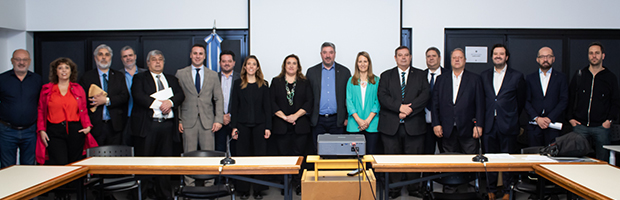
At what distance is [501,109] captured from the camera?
4.10 meters

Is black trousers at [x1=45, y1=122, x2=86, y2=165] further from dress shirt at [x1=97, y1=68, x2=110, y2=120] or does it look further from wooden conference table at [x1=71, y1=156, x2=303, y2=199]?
wooden conference table at [x1=71, y1=156, x2=303, y2=199]

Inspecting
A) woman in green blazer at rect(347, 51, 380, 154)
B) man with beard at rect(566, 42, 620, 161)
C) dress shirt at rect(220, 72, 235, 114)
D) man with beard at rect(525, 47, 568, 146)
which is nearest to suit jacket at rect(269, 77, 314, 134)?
woman in green blazer at rect(347, 51, 380, 154)

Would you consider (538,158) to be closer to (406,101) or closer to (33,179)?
(406,101)

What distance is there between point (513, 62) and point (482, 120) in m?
1.76

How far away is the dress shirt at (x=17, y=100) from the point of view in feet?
13.5

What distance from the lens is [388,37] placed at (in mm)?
5230

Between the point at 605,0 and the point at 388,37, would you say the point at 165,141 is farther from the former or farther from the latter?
the point at 605,0

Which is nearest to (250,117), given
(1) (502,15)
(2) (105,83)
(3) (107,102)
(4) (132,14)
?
(3) (107,102)

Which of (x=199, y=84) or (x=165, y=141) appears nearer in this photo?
(x=165, y=141)

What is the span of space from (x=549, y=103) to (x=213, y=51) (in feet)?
Answer: 13.1

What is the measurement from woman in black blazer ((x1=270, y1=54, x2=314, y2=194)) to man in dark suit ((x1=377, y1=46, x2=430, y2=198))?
2.67 ft

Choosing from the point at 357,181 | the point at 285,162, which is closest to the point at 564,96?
the point at 357,181

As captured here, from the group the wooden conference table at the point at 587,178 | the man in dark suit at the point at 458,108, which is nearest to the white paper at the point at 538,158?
the wooden conference table at the point at 587,178

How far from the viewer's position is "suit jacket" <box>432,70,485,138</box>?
408cm
